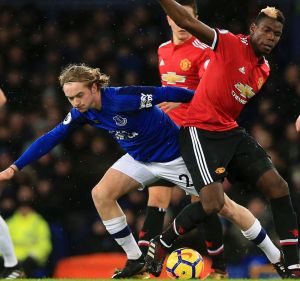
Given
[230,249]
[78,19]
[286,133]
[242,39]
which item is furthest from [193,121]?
[78,19]

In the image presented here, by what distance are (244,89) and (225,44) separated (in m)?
0.39

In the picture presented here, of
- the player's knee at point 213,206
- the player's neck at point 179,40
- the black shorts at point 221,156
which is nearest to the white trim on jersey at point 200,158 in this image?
the black shorts at point 221,156

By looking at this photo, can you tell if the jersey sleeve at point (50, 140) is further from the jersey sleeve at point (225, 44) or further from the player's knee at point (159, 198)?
the jersey sleeve at point (225, 44)

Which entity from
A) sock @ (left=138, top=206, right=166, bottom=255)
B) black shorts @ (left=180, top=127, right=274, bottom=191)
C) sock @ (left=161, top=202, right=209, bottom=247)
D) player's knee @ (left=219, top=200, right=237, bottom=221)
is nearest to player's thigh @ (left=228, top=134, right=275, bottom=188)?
black shorts @ (left=180, top=127, right=274, bottom=191)

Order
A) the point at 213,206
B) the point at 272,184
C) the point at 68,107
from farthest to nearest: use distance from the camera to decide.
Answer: the point at 68,107, the point at 272,184, the point at 213,206

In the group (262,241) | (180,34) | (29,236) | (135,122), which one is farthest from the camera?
(29,236)

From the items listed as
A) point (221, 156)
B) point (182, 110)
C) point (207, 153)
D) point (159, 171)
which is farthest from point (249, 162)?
point (182, 110)

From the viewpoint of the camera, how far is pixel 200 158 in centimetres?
718

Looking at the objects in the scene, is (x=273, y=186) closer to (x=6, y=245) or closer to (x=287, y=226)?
(x=287, y=226)

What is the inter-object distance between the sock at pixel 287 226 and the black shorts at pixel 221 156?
0.85 ft

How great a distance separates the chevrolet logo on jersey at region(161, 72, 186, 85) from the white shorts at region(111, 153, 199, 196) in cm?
87

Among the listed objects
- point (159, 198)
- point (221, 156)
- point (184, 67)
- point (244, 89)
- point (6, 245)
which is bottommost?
point (6, 245)

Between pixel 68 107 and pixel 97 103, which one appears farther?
pixel 68 107

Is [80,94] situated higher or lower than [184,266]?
higher
